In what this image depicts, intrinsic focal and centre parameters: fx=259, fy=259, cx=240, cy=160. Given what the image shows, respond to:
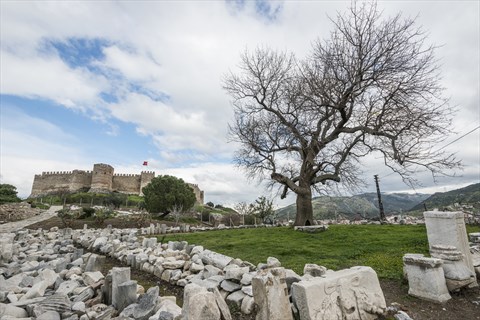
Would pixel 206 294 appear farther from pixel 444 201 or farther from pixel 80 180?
pixel 80 180

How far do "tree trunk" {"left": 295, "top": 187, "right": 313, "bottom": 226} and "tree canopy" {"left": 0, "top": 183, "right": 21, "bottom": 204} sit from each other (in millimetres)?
32705

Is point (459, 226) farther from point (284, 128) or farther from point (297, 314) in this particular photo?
point (284, 128)

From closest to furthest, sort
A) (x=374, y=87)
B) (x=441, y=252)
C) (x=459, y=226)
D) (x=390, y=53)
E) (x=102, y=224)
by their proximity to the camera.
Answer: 1. (x=441, y=252)
2. (x=459, y=226)
3. (x=390, y=53)
4. (x=374, y=87)
5. (x=102, y=224)

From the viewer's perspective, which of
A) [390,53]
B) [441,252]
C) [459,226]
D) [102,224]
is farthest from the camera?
[102,224]

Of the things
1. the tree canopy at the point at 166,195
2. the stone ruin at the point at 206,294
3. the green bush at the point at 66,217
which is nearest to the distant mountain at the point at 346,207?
the stone ruin at the point at 206,294

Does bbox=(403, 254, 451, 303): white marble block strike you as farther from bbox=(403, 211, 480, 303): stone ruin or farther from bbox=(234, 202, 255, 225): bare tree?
bbox=(234, 202, 255, 225): bare tree

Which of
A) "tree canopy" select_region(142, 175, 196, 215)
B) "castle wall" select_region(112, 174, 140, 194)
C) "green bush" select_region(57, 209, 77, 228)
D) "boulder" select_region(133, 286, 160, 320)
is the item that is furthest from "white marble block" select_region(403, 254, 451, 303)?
"castle wall" select_region(112, 174, 140, 194)

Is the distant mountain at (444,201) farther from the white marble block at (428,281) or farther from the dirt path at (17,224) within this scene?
the dirt path at (17,224)

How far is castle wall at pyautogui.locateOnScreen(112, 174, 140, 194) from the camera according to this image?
60.0m

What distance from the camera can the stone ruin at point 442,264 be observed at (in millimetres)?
4094

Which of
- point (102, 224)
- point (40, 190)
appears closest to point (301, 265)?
point (102, 224)

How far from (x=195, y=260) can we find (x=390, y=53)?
10469 mm

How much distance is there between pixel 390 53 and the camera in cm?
1022

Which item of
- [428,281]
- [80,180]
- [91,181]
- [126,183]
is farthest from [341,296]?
[80,180]
